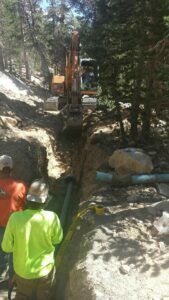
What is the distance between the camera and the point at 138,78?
33.2 feet

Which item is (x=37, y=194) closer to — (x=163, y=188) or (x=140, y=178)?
(x=140, y=178)

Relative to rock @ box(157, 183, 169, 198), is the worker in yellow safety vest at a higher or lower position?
higher

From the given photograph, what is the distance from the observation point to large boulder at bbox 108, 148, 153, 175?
845 cm

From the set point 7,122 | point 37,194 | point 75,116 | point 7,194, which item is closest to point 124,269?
point 37,194

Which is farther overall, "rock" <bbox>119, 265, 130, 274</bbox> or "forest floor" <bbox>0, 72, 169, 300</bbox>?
"rock" <bbox>119, 265, 130, 274</bbox>

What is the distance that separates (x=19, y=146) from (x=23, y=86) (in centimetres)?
2767

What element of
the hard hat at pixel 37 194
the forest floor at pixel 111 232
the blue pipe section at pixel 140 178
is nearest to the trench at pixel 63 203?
the forest floor at pixel 111 232

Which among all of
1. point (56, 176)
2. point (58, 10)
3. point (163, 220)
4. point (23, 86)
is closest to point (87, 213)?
point (163, 220)

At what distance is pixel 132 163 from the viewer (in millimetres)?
8461

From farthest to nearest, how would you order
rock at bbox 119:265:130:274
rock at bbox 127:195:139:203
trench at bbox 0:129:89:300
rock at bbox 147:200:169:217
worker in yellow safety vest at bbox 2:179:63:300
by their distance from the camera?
1. rock at bbox 127:195:139:203
2. rock at bbox 147:200:169:217
3. trench at bbox 0:129:89:300
4. rock at bbox 119:265:130:274
5. worker in yellow safety vest at bbox 2:179:63:300

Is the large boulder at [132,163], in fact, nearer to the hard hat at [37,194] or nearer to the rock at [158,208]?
the rock at [158,208]

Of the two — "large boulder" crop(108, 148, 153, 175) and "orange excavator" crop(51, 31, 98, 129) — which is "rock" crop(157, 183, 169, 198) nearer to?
"large boulder" crop(108, 148, 153, 175)

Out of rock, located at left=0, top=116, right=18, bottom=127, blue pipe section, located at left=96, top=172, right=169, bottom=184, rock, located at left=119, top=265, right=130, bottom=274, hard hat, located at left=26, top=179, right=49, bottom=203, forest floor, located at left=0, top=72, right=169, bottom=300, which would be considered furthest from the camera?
rock, located at left=0, top=116, right=18, bottom=127

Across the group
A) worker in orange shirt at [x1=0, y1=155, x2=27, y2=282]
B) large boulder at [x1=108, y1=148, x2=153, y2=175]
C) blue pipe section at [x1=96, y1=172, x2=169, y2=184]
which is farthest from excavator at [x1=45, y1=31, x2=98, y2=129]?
worker in orange shirt at [x1=0, y1=155, x2=27, y2=282]
